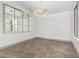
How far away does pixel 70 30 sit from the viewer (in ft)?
21.6

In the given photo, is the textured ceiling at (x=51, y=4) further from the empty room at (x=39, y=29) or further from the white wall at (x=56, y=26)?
the white wall at (x=56, y=26)

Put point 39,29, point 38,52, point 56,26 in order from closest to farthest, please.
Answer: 1. point 38,52
2. point 56,26
3. point 39,29

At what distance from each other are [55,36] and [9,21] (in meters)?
4.47

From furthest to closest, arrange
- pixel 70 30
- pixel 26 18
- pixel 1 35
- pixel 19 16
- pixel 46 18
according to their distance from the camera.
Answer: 1. pixel 46 18
2. pixel 26 18
3. pixel 70 30
4. pixel 19 16
5. pixel 1 35

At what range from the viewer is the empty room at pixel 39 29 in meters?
3.97

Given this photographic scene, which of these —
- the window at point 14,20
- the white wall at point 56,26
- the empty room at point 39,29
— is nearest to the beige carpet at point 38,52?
the empty room at point 39,29

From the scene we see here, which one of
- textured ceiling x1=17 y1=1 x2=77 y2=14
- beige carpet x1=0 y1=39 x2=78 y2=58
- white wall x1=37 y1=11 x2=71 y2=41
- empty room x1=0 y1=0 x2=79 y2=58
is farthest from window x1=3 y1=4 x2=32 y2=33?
white wall x1=37 y1=11 x2=71 y2=41

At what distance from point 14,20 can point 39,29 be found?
405 cm

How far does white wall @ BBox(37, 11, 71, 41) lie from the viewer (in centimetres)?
677

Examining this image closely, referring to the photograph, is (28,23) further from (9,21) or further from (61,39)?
(61,39)

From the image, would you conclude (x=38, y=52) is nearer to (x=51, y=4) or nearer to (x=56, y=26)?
(x=51, y=4)

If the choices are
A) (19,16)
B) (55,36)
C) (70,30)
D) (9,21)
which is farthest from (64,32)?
(9,21)

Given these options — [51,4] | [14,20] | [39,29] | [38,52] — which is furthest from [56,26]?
[38,52]

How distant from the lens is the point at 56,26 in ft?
25.6
